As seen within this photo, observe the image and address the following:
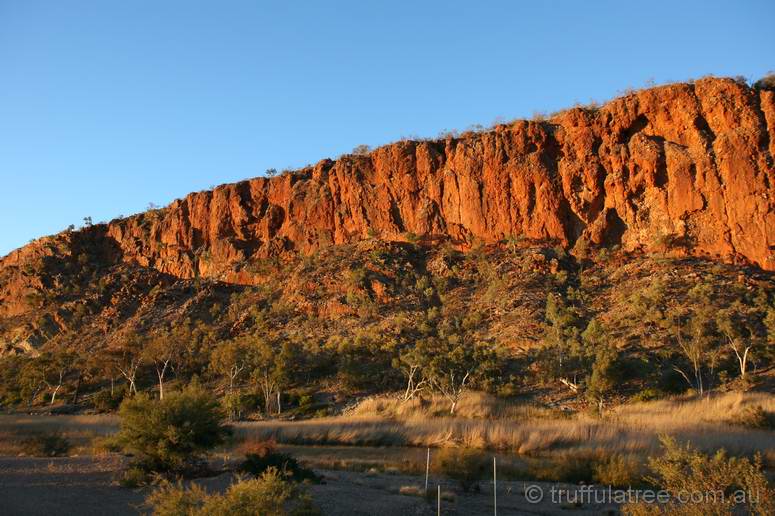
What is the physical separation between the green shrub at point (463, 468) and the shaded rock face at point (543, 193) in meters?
37.7

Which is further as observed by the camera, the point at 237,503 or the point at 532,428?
the point at 532,428

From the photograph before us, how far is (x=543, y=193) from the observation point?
5594 centimetres

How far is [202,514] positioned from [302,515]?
6.77ft

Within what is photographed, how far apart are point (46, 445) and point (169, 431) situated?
908cm

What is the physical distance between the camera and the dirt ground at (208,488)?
486 inches

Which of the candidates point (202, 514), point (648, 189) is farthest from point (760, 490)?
point (648, 189)

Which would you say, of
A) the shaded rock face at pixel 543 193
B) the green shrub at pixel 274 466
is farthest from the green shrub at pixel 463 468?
the shaded rock face at pixel 543 193

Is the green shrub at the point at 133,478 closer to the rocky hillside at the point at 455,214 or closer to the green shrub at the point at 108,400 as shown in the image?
the green shrub at the point at 108,400

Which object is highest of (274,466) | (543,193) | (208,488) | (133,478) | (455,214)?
(543,193)

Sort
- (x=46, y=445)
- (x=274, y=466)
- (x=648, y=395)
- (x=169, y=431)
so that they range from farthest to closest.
A: (x=648, y=395) < (x=46, y=445) < (x=169, y=431) < (x=274, y=466)

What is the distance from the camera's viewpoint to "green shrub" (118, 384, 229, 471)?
1579 centimetres

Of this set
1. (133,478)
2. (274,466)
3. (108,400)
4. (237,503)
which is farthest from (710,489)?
(108,400)

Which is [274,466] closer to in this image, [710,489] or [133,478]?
[133,478]

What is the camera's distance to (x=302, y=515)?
10.2 metres
